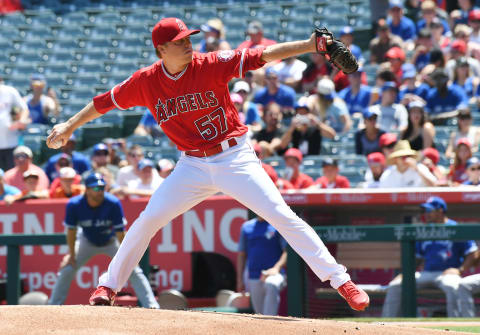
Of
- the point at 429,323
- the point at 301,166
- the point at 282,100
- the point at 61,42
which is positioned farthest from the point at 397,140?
the point at 61,42

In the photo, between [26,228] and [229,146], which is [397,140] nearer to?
[26,228]

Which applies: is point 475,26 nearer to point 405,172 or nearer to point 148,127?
point 405,172

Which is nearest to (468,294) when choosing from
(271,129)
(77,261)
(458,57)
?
(77,261)

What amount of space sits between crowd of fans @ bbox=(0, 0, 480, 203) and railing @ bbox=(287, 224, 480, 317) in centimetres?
116

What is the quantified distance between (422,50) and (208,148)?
7.27 meters

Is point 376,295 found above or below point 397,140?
below

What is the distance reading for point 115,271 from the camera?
5.79 metres

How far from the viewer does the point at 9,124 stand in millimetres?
12023

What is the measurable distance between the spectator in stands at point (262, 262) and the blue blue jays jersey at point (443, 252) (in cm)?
124

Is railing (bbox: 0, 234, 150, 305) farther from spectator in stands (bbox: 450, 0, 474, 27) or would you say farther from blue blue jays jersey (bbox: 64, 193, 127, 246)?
spectator in stands (bbox: 450, 0, 474, 27)

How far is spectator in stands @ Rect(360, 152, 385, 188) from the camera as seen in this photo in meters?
9.86

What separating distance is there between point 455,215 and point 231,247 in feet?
7.02

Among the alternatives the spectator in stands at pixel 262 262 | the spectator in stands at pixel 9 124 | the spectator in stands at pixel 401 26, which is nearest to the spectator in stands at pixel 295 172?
the spectator in stands at pixel 262 262

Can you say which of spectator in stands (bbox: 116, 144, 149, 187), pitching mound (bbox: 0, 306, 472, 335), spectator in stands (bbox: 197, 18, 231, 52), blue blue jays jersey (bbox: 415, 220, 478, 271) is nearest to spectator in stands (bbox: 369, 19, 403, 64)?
spectator in stands (bbox: 197, 18, 231, 52)
